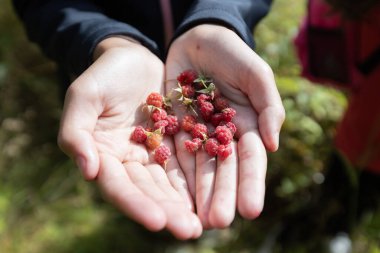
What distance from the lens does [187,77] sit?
1.63 m

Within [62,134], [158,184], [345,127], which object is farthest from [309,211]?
[62,134]

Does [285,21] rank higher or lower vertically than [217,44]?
lower

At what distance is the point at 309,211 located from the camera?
8.40ft

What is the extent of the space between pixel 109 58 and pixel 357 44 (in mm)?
1175

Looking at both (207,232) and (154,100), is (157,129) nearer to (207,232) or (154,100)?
(154,100)

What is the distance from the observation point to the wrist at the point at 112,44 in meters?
1.61

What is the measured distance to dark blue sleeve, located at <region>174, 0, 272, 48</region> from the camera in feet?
5.31

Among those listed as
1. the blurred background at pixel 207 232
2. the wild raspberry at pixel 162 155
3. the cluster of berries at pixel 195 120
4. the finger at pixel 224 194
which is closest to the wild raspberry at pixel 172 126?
the cluster of berries at pixel 195 120

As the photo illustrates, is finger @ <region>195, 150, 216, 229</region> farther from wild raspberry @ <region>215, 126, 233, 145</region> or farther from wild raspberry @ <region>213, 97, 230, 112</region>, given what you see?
wild raspberry @ <region>213, 97, 230, 112</region>

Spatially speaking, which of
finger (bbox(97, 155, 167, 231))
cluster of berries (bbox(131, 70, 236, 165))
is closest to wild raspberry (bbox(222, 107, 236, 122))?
cluster of berries (bbox(131, 70, 236, 165))

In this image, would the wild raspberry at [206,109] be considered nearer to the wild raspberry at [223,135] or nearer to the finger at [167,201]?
the wild raspberry at [223,135]

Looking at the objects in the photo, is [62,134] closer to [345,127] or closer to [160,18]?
[160,18]

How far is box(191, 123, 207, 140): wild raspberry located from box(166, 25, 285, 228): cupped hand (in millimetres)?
37

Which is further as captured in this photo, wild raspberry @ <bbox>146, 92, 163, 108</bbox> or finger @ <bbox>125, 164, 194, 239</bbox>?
wild raspberry @ <bbox>146, 92, 163, 108</bbox>
